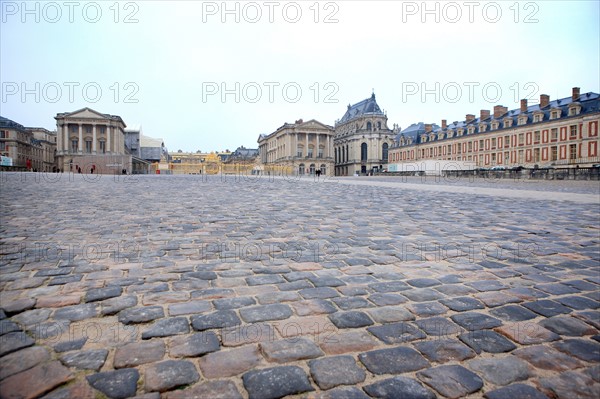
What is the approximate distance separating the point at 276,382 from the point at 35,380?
1.24 metres

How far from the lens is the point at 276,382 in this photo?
193cm

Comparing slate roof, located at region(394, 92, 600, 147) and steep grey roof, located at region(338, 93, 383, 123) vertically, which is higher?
steep grey roof, located at region(338, 93, 383, 123)

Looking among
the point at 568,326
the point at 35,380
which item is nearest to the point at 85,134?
the point at 35,380

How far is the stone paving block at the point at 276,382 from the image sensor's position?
184cm

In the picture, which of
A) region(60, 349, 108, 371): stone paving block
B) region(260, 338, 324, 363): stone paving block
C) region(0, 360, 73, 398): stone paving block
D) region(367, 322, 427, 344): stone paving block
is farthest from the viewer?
region(367, 322, 427, 344): stone paving block

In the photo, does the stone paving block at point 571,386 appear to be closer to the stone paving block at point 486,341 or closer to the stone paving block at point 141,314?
the stone paving block at point 486,341

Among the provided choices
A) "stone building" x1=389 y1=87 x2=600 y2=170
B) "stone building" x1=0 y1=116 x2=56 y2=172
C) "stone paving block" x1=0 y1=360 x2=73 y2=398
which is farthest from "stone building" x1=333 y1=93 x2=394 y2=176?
"stone paving block" x1=0 y1=360 x2=73 y2=398

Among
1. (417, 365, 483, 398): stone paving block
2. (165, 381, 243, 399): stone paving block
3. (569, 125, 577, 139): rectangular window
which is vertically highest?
(569, 125, 577, 139): rectangular window

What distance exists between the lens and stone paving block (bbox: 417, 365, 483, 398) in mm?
1896

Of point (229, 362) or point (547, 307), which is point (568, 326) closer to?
point (547, 307)

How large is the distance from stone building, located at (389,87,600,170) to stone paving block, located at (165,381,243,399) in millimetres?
58483

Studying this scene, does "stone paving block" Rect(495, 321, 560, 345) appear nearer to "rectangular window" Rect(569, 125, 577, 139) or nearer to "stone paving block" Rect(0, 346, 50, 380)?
"stone paving block" Rect(0, 346, 50, 380)

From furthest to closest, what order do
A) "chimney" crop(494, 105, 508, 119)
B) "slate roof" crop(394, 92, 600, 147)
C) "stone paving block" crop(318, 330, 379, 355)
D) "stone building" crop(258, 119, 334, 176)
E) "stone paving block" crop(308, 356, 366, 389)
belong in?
"stone building" crop(258, 119, 334, 176)
"chimney" crop(494, 105, 508, 119)
"slate roof" crop(394, 92, 600, 147)
"stone paving block" crop(318, 330, 379, 355)
"stone paving block" crop(308, 356, 366, 389)

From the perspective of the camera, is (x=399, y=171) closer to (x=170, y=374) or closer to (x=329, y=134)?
(x=329, y=134)
